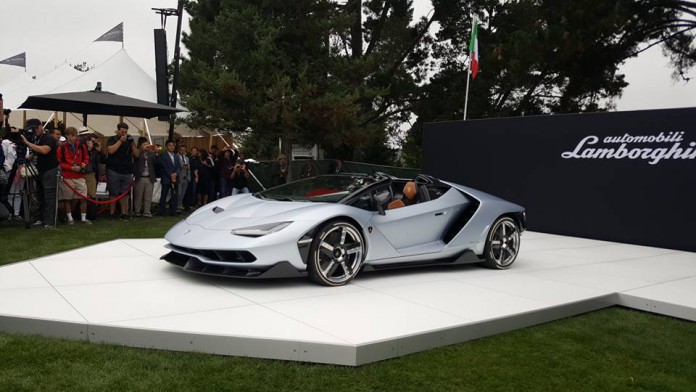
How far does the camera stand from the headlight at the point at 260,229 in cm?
545

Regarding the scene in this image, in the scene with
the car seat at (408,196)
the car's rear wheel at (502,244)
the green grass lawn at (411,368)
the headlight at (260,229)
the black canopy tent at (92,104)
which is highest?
the black canopy tent at (92,104)

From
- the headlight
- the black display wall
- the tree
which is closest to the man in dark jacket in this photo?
the black display wall

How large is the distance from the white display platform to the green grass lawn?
12 centimetres

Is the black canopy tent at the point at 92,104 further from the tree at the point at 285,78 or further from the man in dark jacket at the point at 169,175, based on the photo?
the tree at the point at 285,78

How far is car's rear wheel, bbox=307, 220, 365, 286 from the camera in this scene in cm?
566

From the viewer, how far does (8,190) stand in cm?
993

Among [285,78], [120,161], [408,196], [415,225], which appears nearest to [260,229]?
[415,225]

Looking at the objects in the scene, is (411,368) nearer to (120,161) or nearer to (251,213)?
(251,213)

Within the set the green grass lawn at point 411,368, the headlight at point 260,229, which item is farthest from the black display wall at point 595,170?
the headlight at point 260,229

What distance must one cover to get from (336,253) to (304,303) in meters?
0.86

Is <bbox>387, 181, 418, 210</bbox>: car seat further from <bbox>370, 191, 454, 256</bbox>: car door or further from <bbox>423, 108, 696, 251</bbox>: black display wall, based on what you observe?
<bbox>423, 108, 696, 251</bbox>: black display wall

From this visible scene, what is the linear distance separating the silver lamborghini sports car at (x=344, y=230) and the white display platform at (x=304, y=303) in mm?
208

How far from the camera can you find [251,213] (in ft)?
19.4

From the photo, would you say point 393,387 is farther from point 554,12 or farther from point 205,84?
point 554,12
